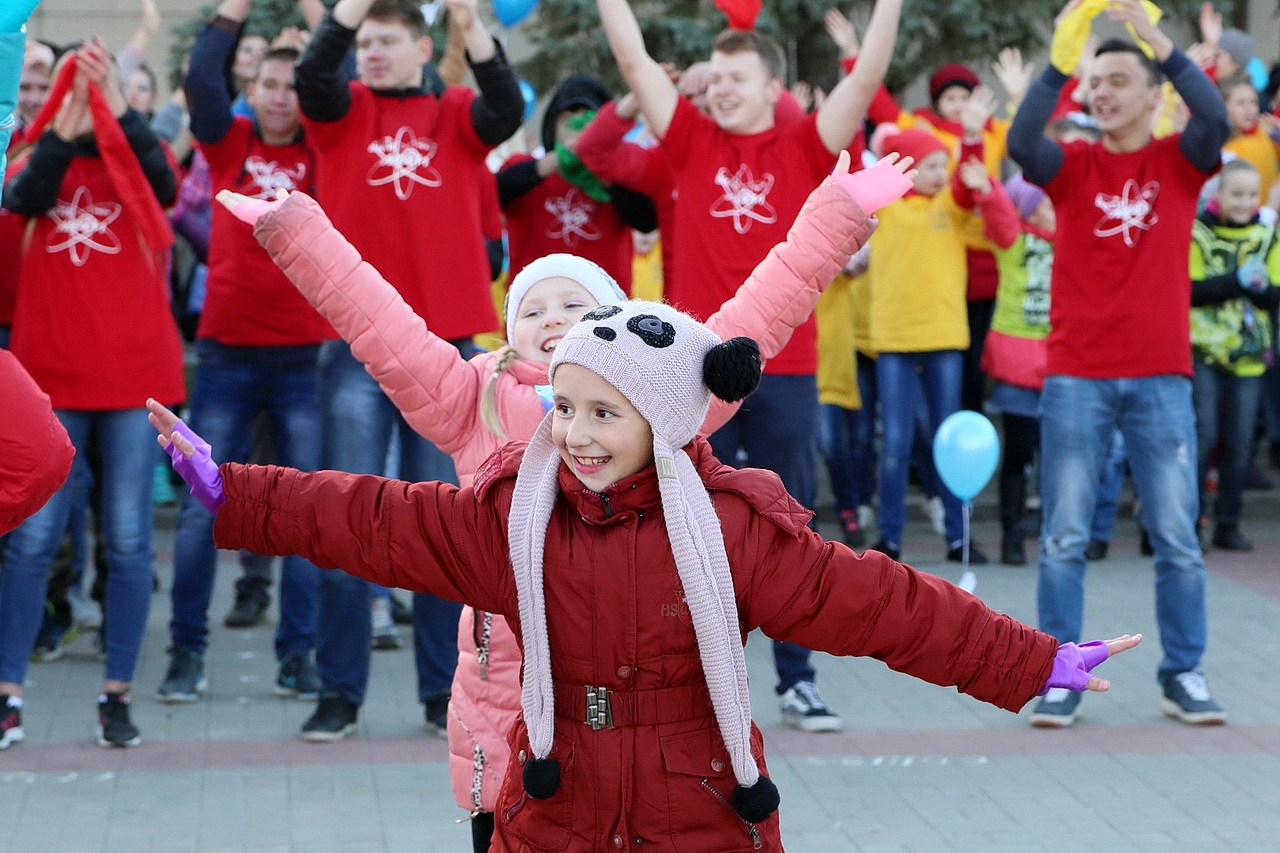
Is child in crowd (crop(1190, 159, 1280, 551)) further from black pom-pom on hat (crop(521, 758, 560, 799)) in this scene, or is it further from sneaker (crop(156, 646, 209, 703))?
black pom-pom on hat (crop(521, 758, 560, 799))

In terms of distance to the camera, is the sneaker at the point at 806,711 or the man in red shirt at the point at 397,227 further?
the sneaker at the point at 806,711

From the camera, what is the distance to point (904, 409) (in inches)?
376

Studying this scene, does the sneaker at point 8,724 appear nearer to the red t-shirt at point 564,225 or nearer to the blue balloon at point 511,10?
the red t-shirt at point 564,225

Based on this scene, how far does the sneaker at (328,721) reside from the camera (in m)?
6.16

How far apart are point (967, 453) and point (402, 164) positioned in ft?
8.89

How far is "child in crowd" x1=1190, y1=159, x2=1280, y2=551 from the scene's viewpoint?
921 cm

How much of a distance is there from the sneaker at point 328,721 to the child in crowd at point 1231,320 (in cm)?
495

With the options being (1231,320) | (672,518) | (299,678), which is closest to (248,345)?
(299,678)

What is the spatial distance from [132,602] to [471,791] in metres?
2.47

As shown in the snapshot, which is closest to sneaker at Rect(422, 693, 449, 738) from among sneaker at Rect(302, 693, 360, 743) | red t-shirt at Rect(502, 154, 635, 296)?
sneaker at Rect(302, 693, 360, 743)

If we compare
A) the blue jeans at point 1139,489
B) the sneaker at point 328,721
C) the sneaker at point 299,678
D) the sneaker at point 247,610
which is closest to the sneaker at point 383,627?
the sneaker at point 247,610

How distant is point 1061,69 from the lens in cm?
642

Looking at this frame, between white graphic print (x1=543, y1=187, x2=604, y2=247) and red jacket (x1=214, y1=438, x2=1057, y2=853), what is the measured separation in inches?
166

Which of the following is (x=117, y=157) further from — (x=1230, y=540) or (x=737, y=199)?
(x=1230, y=540)
